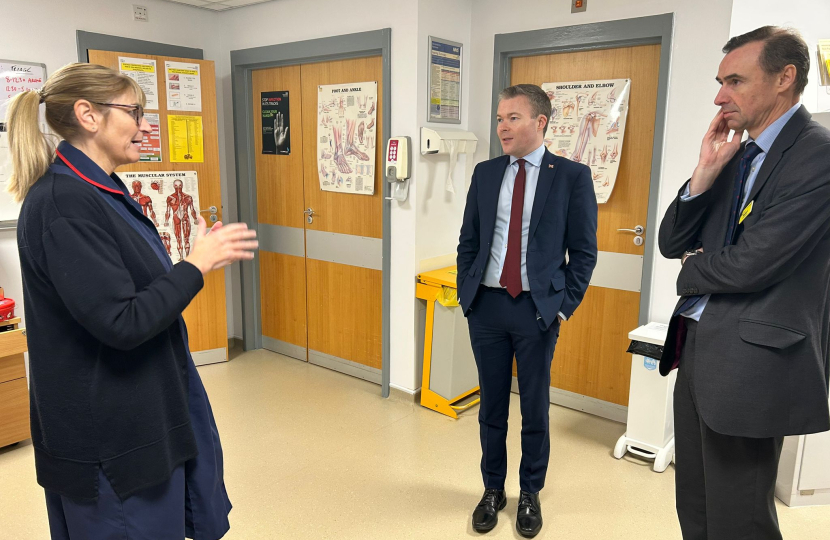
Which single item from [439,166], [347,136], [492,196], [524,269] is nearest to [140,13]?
[347,136]

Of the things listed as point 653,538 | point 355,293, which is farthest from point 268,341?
point 653,538

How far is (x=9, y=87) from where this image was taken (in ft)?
11.0

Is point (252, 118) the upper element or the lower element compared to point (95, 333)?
upper

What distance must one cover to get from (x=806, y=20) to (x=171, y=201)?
3667mm

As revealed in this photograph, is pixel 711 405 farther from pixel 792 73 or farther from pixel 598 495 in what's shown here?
pixel 598 495

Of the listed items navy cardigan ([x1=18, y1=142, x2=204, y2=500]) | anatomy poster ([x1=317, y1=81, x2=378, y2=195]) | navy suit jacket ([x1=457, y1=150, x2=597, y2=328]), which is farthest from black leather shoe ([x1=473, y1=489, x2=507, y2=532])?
anatomy poster ([x1=317, y1=81, x2=378, y2=195])

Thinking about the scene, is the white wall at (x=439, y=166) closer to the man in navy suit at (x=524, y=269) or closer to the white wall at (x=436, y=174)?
the white wall at (x=436, y=174)

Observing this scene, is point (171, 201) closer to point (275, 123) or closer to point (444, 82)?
point (275, 123)

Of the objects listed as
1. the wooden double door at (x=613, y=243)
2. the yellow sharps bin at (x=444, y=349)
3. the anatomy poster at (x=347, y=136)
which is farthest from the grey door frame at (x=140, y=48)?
the wooden double door at (x=613, y=243)

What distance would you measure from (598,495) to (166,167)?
3286 millimetres

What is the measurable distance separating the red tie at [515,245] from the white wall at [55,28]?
2902 millimetres

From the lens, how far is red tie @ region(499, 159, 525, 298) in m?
2.26

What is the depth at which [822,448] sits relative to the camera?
2.48m

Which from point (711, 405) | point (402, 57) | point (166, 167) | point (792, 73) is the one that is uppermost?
point (402, 57)
